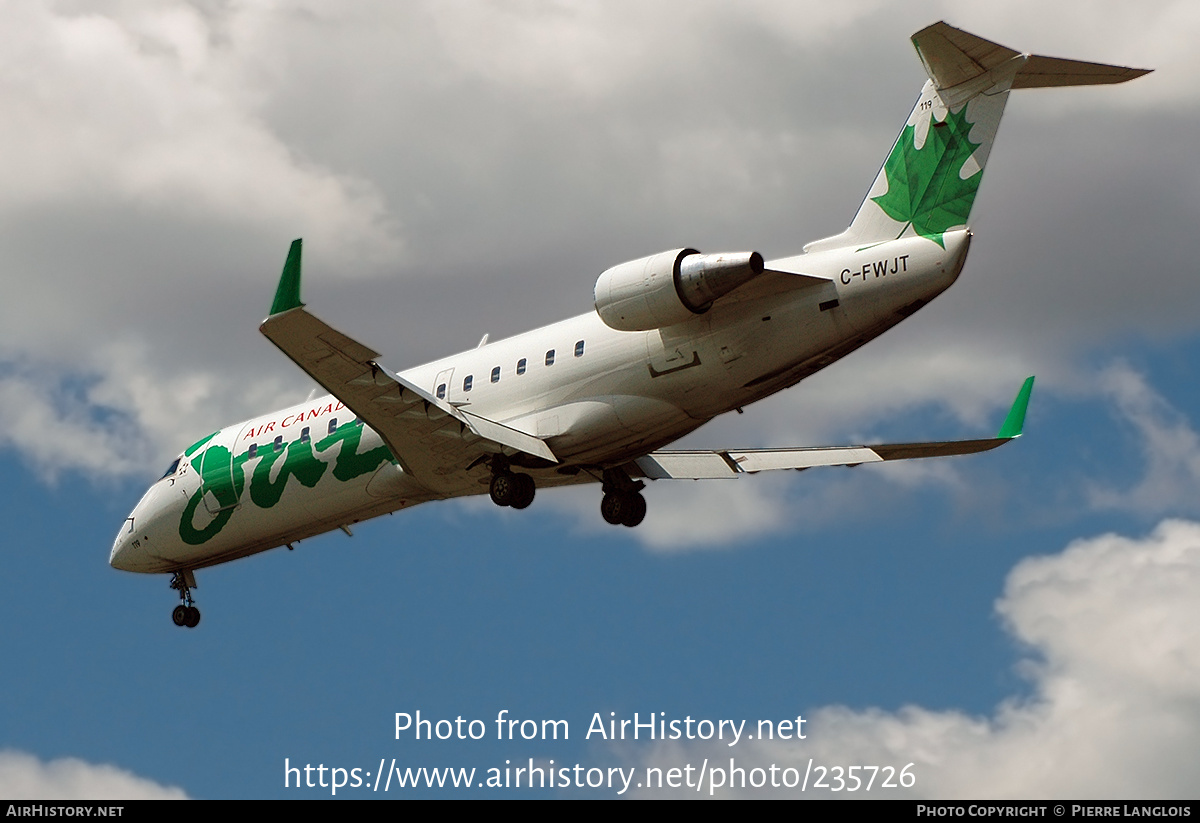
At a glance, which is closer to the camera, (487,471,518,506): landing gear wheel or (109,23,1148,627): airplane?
(109,23,1148,627): airplane

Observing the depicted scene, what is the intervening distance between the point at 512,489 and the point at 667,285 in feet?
18.7

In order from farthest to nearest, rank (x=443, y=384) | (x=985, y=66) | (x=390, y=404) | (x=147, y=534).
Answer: (x=147, y=534), (x=443, y=384), (x=390, y=404), (x=985, y=66)

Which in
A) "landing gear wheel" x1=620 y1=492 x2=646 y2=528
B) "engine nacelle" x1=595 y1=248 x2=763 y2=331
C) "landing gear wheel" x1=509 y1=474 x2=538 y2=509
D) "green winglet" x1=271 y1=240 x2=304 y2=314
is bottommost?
"landing gear wheel" x1=509 y1=474 x2=538 y2=509

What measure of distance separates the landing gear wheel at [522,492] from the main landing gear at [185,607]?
10339 millimetres

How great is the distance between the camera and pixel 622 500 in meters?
35.9

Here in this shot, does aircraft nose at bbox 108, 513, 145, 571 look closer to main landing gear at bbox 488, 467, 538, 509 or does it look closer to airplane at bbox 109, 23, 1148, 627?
airplane at bbox 109, 23, 1148, 627

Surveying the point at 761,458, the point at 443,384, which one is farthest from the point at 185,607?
the point at 761,458

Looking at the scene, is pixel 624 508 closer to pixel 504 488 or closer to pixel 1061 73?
pixel 504 488

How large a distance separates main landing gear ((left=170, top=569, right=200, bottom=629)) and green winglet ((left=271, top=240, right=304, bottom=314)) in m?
13.0

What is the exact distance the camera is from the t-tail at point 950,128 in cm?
3020

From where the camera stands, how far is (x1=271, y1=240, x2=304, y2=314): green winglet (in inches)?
1099

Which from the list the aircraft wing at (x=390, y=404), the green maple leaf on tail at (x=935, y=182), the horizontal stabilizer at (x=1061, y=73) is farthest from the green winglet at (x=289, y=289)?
the horizontal stabilizer at (x=1061, y=73)

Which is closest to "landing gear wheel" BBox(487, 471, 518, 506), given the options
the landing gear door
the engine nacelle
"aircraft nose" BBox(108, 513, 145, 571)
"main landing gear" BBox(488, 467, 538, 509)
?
"main landing gear" BBox(488, 467, 538, 509)

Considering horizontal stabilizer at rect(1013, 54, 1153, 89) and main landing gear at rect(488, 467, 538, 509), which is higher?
horizontal stabilizer at rect(1013, 54, 1153, 89)
